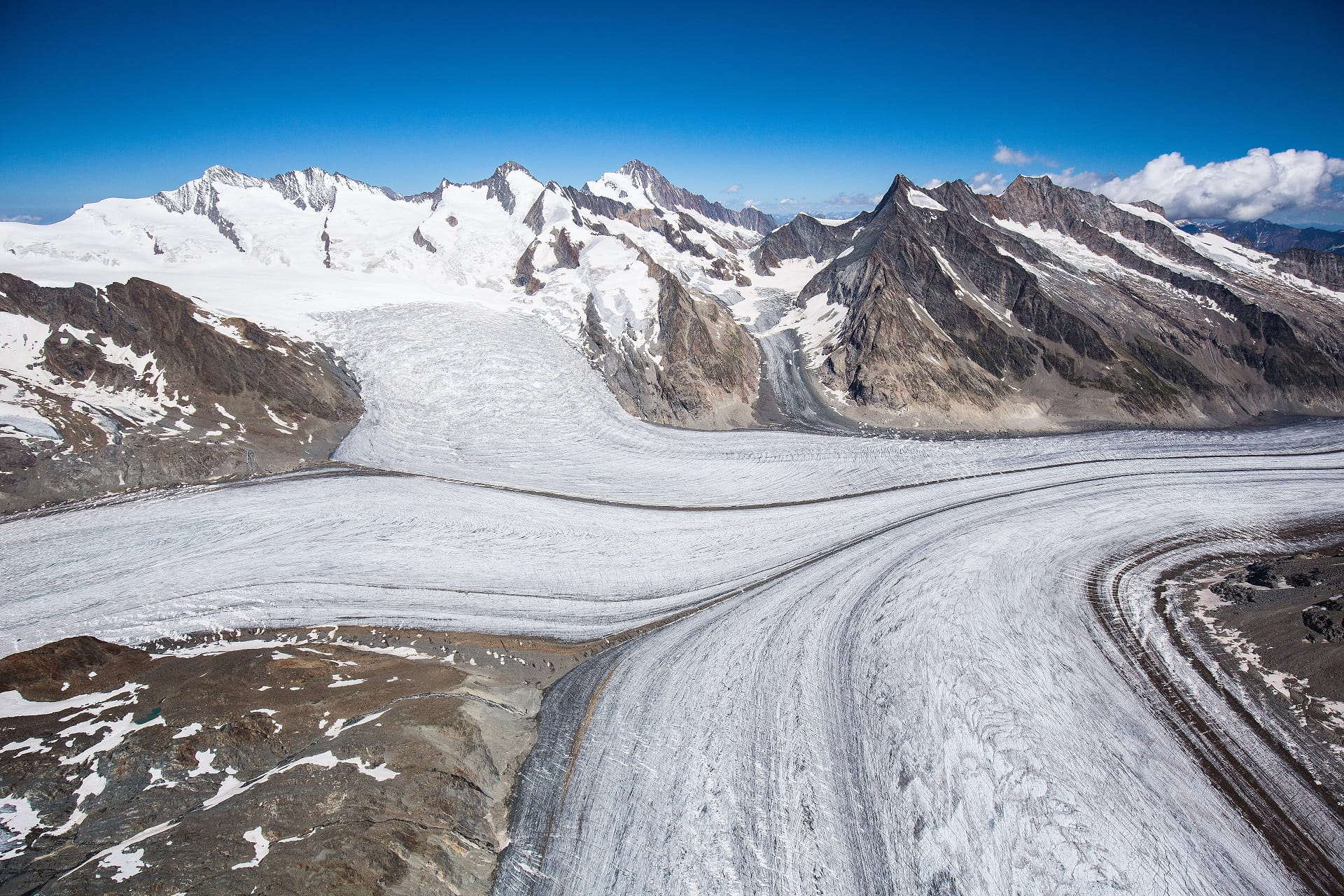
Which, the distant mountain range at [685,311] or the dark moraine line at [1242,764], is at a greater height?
the distant mountain range at [685,311]

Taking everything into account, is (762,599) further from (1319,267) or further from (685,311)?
(1319,267)

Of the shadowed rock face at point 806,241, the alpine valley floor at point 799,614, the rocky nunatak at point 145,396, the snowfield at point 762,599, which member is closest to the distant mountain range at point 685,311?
the rocky nunatak at point 145,396

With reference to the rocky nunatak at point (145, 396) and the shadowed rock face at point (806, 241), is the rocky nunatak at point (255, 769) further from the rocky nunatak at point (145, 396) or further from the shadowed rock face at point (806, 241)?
the shadowed rock face at point (806, 241)

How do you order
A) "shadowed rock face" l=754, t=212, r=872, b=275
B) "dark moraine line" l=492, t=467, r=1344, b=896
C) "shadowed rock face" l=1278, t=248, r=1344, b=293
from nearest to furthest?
"dark moraine line" l=492, t=467, r=1344, b=896
"shadowed rock face" l=1278, t=248, r=1344, b=293
"shadowed rock face" l=754, t=212, r=872, b=275

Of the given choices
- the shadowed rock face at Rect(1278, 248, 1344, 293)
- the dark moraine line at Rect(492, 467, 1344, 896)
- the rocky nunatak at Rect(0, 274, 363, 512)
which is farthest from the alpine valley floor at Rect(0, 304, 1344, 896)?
the shadowed rock face at Rect(1278, 248, 1344, 293)

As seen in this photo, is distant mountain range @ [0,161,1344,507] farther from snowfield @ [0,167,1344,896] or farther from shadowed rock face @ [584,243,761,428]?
snowfield @ [0,167,1344,896]

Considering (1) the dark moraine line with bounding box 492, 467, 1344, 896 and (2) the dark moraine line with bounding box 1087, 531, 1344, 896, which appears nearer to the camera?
(1) the dark moraine line with bounding box 492, 467, 1344, 896

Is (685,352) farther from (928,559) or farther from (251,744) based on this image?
(251,744)
